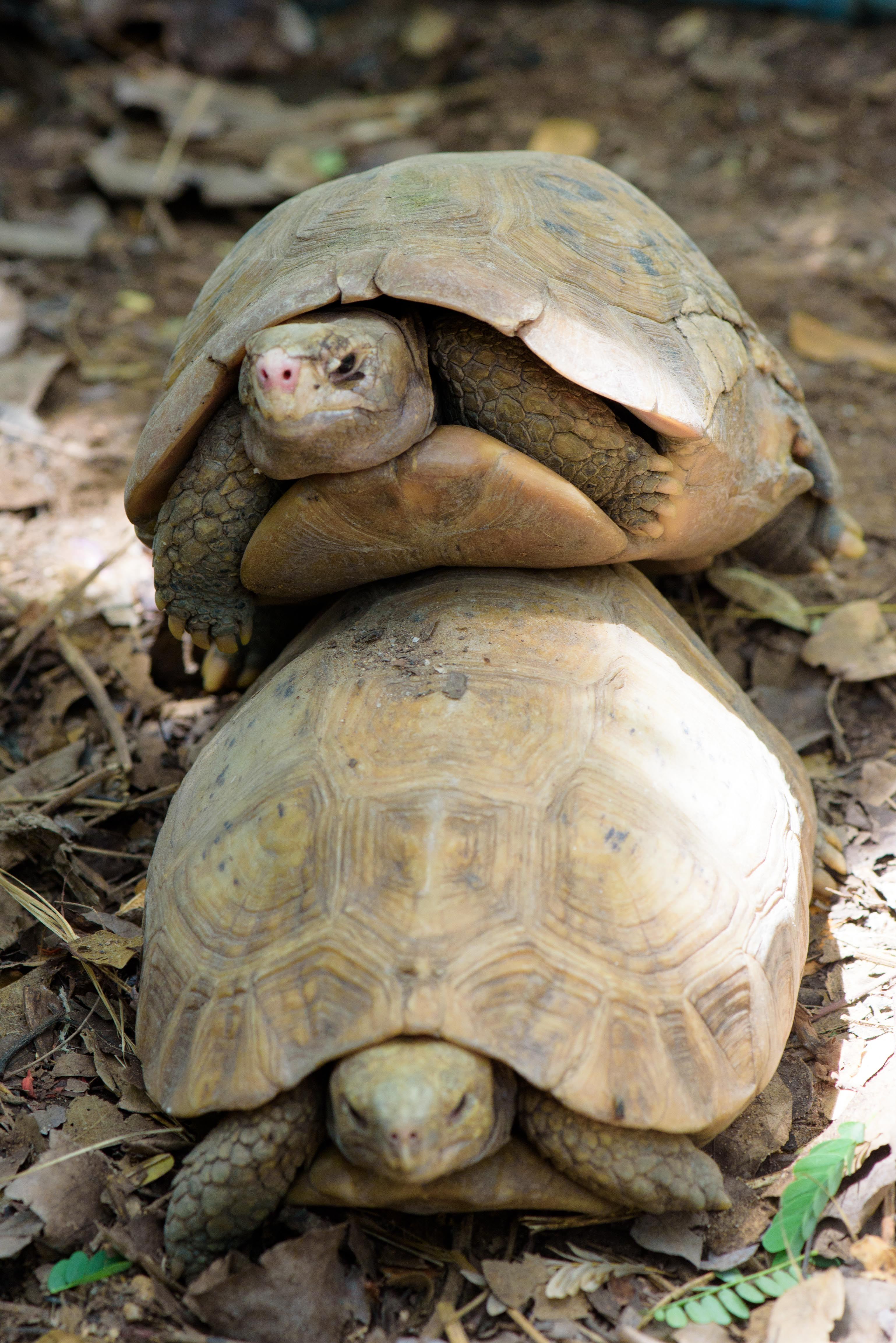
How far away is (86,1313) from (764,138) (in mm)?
6459

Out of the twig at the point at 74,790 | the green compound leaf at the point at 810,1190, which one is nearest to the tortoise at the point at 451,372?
the twig at the point at 74,790

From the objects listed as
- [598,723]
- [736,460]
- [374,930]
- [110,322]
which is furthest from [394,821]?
[110,322]

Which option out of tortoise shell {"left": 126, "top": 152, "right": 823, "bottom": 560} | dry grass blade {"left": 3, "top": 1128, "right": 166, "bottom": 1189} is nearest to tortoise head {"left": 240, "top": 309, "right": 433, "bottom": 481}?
tortoise shell {"left": 126, "top": 152, "right": 823, "bottom": 560}

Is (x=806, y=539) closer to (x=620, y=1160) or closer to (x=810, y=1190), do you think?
(x=810, y=1190)

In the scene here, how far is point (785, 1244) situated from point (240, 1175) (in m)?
1.01

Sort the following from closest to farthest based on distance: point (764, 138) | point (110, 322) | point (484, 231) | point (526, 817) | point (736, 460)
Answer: point (526, 817) < point (484, 231) < point (736, 460) < point (110, 322) < point (764, 138)

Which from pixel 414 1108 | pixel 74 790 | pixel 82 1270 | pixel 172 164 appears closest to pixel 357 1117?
pixel 414 1108

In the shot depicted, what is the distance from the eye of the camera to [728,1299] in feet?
6.65

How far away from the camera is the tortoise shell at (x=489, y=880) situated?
1979mm

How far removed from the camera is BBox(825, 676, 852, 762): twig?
3.29m

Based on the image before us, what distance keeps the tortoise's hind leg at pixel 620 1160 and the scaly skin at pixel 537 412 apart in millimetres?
1322

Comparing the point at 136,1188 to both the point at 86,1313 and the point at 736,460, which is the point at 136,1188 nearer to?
the point at 86,1313

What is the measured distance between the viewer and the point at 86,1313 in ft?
6.64

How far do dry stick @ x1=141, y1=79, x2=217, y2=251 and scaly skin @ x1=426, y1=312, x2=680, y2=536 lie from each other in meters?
4.10
